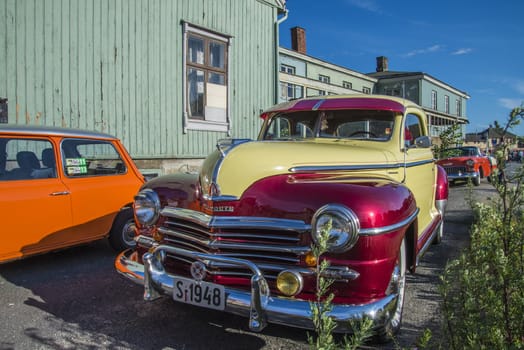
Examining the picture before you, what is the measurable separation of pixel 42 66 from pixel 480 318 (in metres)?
7.17

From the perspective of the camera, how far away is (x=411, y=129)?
165 inches


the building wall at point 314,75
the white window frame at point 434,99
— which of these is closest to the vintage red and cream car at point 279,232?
the building wall at point 314,75

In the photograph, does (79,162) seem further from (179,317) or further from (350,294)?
(350,294)

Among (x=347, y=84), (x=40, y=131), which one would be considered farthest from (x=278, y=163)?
(x=347, y=84)

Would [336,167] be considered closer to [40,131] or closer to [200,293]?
[200,293]

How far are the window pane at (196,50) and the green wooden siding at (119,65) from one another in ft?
1.09

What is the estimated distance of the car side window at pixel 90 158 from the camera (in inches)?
177

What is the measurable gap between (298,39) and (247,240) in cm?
2314

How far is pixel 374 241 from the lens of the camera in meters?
2.25

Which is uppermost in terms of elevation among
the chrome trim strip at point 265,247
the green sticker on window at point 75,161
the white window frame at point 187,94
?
the white window frame at point 187,94

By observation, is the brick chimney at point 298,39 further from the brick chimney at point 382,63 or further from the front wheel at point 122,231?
the front wheel at point 122,231

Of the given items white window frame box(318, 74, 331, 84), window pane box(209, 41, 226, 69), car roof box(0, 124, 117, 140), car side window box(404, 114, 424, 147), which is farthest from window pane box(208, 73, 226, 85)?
white window frame box(318, 74, 331, 84)

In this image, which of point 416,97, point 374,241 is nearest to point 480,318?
point 374,241

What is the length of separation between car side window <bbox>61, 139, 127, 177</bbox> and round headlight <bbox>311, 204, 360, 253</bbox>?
326 centimetres
